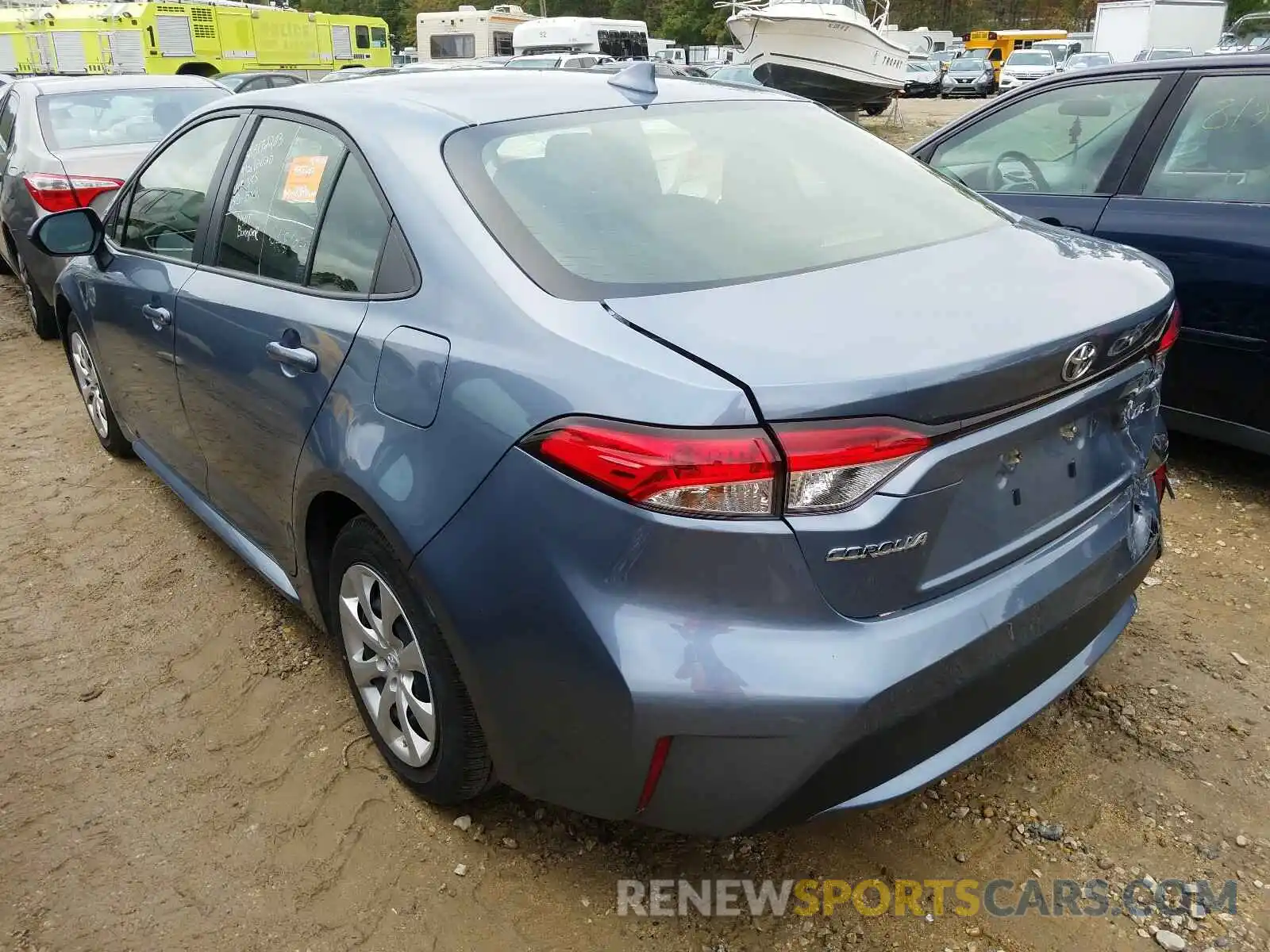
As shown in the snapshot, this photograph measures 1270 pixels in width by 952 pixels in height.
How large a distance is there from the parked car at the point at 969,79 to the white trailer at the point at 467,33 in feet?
50.9

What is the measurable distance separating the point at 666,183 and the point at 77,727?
218cm

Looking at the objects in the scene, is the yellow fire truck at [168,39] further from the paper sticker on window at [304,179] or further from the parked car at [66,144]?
the paper sticker on window at [304,179]

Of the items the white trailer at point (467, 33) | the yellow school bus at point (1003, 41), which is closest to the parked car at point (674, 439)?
the white trailer at point (467, 33)

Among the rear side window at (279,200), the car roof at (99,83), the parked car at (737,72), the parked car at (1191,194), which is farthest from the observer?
the parked car at (737,72)

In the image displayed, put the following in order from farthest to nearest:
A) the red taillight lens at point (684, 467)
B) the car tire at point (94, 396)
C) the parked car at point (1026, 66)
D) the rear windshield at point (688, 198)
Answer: the parked car at point (1026, 66)
the car tire at point (94, 396)
the rear windshield at point (688, 198)
the red taillight lens at point (684, 467)

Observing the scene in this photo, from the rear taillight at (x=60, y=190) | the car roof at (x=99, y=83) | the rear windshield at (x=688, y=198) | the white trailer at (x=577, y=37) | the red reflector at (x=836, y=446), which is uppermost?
the white trailer at (x=577, y=37)

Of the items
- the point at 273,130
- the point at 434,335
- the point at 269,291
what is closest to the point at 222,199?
the point at 273,130

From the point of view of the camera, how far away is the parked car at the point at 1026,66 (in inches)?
1245

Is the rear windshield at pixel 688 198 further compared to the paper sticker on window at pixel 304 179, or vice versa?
the paper sticker on window at pixel 304 179

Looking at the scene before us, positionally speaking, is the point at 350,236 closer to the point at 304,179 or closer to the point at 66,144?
the point at 304,179

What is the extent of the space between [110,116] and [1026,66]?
106 feet

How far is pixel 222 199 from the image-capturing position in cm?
294

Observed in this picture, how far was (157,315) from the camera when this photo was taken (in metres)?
3.15

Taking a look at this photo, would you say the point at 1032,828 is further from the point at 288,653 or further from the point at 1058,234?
the point at 288,653
